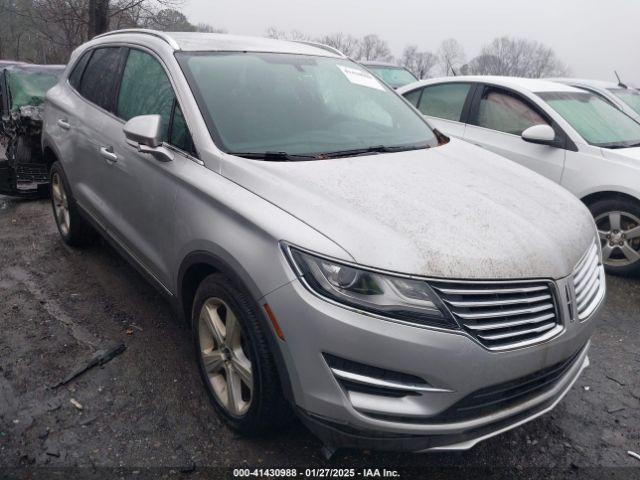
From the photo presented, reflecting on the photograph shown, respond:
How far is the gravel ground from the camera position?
2.38 meters

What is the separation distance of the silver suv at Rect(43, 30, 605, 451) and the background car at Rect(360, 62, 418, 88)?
9726mm

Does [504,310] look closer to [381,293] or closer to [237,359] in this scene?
[381,293]

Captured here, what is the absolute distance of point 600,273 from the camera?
2607 millimetres

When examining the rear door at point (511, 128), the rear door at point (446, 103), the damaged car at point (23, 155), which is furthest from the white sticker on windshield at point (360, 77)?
the damaged car at point (23, 155)

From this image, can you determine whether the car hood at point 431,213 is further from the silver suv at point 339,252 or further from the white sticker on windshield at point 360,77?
the white sticker on windshield at point 360,77

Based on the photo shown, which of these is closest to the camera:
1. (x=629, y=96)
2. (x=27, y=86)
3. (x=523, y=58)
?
(x=27, y=86)

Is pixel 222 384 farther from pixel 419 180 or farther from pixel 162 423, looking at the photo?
pixel 419 180

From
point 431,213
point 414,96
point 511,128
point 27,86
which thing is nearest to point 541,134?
point 511,128

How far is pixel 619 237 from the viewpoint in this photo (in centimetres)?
452

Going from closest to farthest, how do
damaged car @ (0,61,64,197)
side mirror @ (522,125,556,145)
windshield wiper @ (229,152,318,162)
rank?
1. windshield wiper @ (229,152,318,162)
2. side mirror @ (522,125,556,145)
3. damaged car @ (0,61,64,197)

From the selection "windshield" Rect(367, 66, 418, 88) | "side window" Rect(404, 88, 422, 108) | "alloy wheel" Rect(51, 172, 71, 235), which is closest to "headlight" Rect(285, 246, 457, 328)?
"alloy wheel" Rect(51, 172, 71, 235)

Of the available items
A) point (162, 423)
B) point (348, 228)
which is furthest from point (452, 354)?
point (162, 423)

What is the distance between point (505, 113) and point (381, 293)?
4.12 meters

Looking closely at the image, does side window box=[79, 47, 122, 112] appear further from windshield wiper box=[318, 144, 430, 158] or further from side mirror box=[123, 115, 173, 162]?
windshield wiper box=[318, 144, 430, 158]
